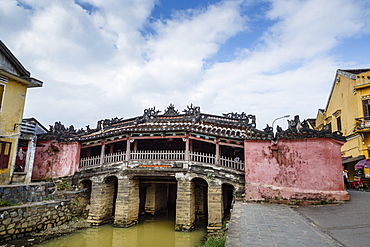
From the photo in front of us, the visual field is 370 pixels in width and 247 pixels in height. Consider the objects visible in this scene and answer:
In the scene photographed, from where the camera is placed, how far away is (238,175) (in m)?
13.0

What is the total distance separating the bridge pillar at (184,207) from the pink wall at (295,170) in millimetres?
3097

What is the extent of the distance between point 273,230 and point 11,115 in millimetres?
14281

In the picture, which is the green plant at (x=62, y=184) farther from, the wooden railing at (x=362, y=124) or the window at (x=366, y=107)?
the window at (x=366, y=107)

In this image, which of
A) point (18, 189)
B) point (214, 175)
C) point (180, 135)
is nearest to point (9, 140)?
point (18, 189)

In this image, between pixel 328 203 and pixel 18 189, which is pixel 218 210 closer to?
pixel 328 203

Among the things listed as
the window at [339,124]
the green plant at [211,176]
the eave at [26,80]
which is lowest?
the green plant at [211,176]

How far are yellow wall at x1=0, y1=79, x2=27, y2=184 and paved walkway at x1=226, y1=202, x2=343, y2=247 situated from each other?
12.3m

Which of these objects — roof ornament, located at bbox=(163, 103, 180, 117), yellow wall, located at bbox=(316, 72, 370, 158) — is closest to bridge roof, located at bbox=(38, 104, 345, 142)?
roof ornament, located at bbox=(163, 103, 180, 117)

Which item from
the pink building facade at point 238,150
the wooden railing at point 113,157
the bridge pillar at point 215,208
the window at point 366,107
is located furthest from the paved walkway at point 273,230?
the window at point 366,107

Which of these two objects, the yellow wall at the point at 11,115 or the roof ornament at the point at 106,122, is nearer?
the yellow wall at the point at 11,115

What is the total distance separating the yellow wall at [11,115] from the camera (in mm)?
13070

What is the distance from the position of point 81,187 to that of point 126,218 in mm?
4225

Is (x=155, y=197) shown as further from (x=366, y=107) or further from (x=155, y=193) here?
(x=366, y=107)

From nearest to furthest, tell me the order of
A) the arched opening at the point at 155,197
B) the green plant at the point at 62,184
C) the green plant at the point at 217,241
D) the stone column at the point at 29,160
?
the green plant at the point at 217,241
the stone column at the point at 29,160
the green plant at the point at 62,184
the arched opening at the point at 155,197
